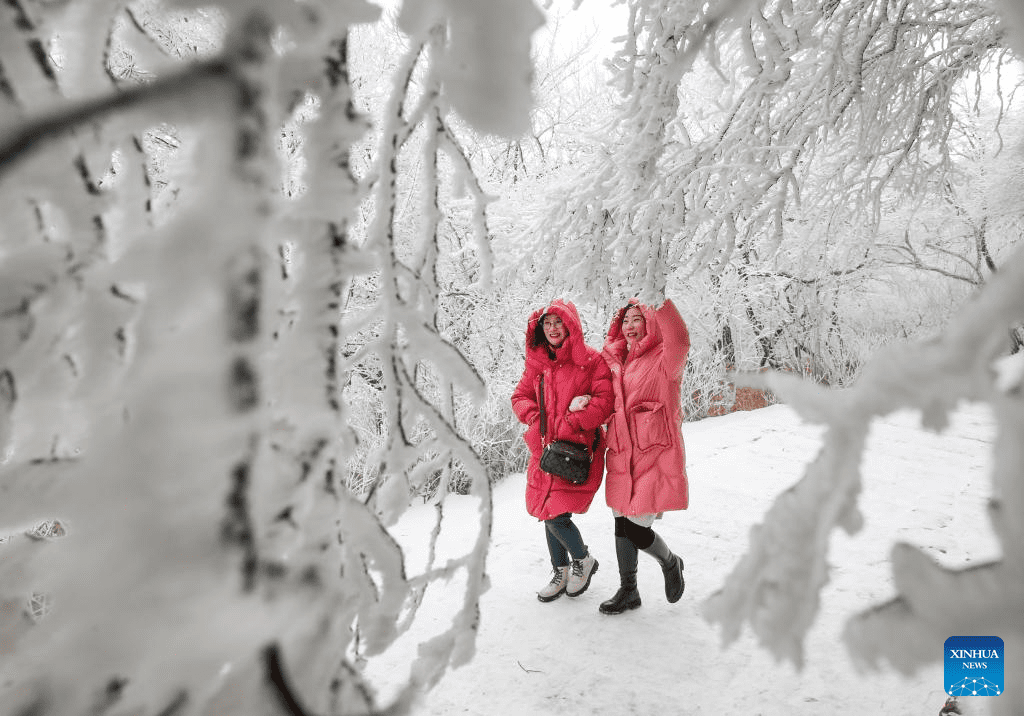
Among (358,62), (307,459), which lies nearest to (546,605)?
(307,459)

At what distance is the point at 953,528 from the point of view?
382cm

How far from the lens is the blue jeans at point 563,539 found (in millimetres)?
3127

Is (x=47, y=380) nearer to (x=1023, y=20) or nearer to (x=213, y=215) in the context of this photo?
(x=213, y=215)

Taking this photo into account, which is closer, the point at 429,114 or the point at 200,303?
the point at 200,303

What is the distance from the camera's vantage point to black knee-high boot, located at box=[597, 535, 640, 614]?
2.99 m

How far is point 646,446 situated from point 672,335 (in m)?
0.60

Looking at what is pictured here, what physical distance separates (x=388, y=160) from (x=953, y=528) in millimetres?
4746

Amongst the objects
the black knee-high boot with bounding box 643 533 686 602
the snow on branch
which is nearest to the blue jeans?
the black knee-high boot with bounding box 643 533 686 602

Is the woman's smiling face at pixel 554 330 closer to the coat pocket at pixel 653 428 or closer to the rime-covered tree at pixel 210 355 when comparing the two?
the coat pocket at pixel 653 428

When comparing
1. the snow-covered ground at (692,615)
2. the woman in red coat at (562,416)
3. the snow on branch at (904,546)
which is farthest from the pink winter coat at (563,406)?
the snow on branch at (904,546)

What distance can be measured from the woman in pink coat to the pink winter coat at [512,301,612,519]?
11cm

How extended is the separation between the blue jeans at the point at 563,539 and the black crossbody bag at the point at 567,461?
27 centimetres

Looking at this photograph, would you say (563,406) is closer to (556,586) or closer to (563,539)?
(563,539)

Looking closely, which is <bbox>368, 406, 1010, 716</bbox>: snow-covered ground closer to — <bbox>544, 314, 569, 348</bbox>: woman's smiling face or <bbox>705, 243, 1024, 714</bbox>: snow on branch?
<bbox>705, 243, 1024, 714</bbox>: snow on branch
